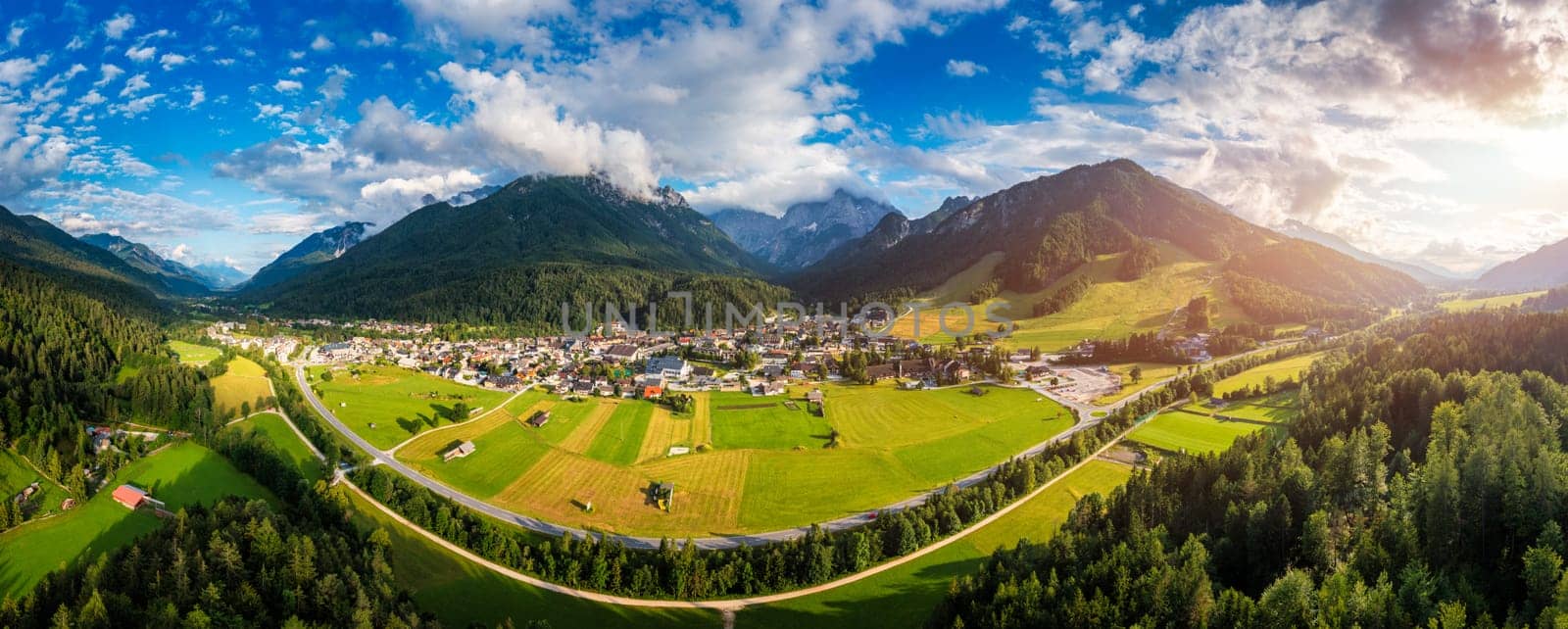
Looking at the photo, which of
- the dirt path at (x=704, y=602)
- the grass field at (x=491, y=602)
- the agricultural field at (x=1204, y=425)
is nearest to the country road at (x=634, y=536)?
the dirt path at (x=704, y=602)

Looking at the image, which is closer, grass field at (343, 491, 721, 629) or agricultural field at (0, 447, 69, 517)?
grass field at (343, 491, 721, 629)

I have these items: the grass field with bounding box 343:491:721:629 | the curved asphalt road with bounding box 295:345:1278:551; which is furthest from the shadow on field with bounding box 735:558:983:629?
the curved asphalt road with bounding box 295:345:1278:551

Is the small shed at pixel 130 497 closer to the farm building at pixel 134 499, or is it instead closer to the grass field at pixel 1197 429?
the farm building at pixel 134 499

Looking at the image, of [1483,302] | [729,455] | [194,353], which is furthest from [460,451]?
[1483,302]

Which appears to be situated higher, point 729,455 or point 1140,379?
point 1140,379

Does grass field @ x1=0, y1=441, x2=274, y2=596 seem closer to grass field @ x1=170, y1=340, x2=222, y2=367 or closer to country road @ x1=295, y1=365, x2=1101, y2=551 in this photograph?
country road @ x1=295, y1=365, x2=1101, y2=551

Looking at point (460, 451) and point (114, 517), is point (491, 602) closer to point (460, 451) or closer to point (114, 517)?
point (460, 451)

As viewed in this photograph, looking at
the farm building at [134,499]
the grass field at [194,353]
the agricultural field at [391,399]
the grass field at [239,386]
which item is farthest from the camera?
the grass field at [194,353]
